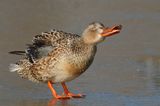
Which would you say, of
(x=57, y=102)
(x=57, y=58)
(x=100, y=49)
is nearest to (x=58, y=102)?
(x=57, y=102)

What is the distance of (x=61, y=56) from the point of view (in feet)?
26.4

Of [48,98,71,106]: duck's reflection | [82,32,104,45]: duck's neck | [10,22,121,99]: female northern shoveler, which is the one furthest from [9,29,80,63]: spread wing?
[48,98,71,106]: duck's reflection

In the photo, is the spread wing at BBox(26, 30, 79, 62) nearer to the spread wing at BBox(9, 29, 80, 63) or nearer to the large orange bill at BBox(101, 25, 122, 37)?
the spread wing at BBox(9, 29, 80, 63)

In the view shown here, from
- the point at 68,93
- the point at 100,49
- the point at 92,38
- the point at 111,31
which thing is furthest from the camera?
the point at 100,49

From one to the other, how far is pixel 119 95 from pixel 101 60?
2.26 m

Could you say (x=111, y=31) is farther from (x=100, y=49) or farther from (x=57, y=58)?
(x=100, y=49)

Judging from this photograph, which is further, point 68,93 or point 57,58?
point 68,93

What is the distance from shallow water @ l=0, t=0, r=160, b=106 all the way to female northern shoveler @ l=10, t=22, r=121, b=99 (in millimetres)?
235

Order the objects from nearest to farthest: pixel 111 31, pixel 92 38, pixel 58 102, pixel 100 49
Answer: pixel 111 31, pixel 58 102, pixel 92 38, pixel 100 49

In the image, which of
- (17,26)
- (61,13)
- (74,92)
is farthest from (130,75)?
(61,13)

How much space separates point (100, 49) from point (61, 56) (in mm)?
3327

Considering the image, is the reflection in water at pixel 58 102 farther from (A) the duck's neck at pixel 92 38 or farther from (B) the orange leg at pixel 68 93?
(A) the duck's neck at pixel 92 38

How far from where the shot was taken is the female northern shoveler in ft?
26.2

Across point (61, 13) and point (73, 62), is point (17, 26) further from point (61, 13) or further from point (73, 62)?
point (73, 62)
